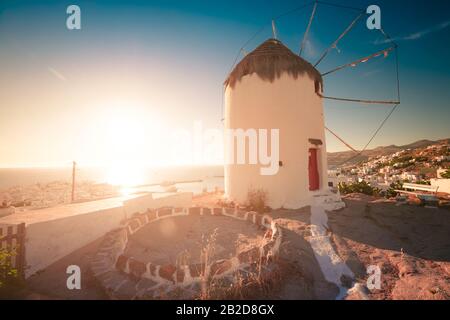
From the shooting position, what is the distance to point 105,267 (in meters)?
4.88

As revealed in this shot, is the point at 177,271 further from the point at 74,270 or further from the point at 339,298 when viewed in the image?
the point at 339,298

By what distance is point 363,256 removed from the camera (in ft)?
18.8

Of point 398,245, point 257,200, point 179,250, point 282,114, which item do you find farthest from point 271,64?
point 179,250

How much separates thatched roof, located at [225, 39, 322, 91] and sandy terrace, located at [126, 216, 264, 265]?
25.3 feet

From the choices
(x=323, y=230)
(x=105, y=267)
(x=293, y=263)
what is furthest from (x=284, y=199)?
(x=105, y=267)

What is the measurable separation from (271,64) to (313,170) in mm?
6338

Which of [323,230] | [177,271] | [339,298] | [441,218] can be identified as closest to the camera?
[339,298]

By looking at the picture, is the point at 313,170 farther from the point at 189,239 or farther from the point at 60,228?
the point at 60,228

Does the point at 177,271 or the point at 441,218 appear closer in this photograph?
the point at 177,271

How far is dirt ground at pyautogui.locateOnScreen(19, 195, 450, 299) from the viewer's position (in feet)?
13.7

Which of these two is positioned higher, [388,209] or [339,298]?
[388,209]

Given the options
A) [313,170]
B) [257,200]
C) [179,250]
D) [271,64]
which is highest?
[271,64]

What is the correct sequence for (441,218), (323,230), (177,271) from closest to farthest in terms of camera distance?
(177,271), (323,230), (441,218)
